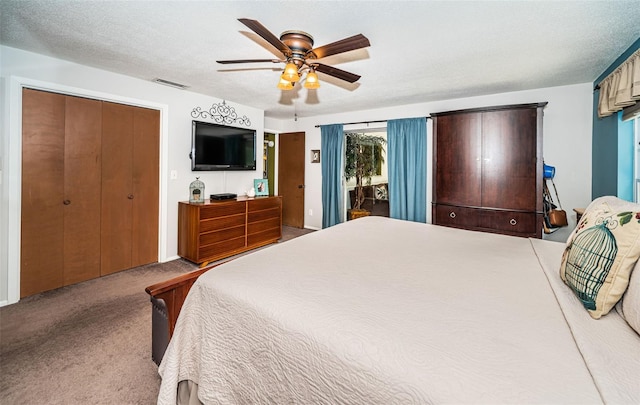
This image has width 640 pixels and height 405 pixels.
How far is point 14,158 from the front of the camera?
2598 millimetres

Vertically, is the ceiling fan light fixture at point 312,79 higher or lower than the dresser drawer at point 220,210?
higher

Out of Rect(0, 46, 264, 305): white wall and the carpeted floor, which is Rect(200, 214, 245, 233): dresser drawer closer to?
Rect(0, 46, 264, 305): white wall

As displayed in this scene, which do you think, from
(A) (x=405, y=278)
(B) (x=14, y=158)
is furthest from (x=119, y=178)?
(A) (x=405, y=278)

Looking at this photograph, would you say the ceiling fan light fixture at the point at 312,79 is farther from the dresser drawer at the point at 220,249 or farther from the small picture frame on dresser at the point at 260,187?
the small picture frame on dresser at the point at 260,187

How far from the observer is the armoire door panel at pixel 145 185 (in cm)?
348

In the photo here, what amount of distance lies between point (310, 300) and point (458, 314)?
21.8 inches

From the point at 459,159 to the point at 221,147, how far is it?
3387mm

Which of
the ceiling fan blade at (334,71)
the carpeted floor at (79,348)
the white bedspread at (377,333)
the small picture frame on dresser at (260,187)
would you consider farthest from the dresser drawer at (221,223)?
the ceiling fan blade at (334,71)

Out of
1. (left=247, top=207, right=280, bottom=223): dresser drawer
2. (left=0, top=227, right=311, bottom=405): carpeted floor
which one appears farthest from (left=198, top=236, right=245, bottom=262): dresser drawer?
(left=0, top=227, right=311, bottom=405): carpeted floor

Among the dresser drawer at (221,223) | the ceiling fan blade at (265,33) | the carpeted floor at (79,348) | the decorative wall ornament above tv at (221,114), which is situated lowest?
the carpeted floor at (79,348)

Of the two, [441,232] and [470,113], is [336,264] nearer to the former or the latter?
[441,232]

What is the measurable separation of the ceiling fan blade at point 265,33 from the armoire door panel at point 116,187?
250cm

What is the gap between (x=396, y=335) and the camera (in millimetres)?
889

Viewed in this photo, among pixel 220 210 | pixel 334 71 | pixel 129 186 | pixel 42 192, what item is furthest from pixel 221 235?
pixel 334 71
